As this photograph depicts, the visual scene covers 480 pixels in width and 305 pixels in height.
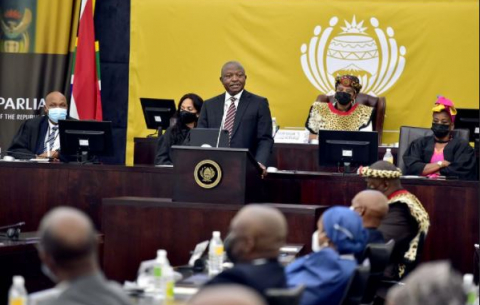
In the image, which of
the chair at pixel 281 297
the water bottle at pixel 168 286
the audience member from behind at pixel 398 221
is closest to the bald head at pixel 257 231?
the chair at pixel 281 297

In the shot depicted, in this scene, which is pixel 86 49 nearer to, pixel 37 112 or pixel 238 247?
Result: pixel 37 112

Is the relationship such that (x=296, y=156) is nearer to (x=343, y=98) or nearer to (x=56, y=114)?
(x=343, y=98)

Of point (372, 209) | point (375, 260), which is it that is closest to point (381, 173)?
point (372, 209)

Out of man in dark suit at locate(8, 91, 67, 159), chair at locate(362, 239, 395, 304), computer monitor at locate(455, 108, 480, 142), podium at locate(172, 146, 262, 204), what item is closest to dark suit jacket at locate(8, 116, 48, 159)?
man in dark suit at locate(8, 91, 67, 159)

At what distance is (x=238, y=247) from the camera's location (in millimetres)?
4719

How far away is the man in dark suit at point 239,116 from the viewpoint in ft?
31.5

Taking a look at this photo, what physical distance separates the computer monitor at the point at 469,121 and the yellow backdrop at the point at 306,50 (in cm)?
149

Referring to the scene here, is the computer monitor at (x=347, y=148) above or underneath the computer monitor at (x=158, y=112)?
underneath

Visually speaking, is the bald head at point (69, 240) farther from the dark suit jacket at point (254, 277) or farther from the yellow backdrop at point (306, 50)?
the yellow backdrop at point (306, 50)

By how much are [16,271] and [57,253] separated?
4177 millimetres

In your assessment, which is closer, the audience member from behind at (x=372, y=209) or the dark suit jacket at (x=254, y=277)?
the dark suit jacket at (x=254, y=277)

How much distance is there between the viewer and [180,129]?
10844 mm

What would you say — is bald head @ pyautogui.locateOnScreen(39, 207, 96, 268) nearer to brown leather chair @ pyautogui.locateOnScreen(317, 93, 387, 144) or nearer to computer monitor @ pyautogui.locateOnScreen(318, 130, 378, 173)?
computer monitor @ pyautogui.locateOnScreen(318, 130, 378, 173)

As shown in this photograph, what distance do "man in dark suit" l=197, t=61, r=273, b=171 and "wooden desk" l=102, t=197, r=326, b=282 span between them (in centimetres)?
129
